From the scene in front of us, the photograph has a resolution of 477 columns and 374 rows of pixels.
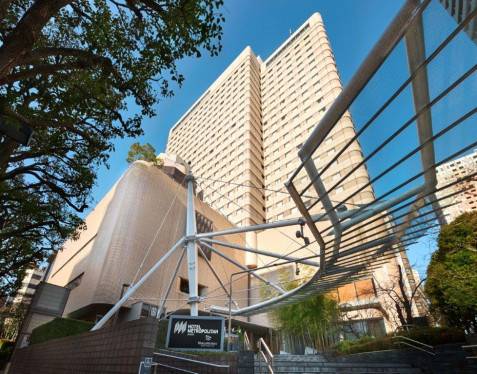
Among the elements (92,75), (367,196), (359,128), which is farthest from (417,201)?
(92,75)

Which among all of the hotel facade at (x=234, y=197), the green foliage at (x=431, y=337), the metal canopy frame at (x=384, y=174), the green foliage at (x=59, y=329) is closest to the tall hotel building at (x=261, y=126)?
the hotel facade at (x=234, y=197)

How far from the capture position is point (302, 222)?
6988 millimetres

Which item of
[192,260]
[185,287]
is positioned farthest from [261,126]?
[192,260]

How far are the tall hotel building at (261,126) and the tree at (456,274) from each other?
783 inches

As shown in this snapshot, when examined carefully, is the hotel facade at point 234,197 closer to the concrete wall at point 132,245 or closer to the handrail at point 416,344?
the concrete wall at point 132,245

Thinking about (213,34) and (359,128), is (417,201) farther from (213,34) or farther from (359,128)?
(213,34)

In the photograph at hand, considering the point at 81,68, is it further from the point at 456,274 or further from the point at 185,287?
the point at 185,287

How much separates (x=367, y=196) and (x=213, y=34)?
441 centimetres

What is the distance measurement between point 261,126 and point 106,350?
158 ft

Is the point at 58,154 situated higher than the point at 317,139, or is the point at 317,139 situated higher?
the point at 58,154

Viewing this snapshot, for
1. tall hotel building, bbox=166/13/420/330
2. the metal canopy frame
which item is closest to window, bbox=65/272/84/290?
the metal canopy frame

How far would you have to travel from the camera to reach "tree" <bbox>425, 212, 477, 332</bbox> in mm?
6191

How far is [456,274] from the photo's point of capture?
21.3 ft

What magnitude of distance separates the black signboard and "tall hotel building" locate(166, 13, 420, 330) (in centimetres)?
2083
